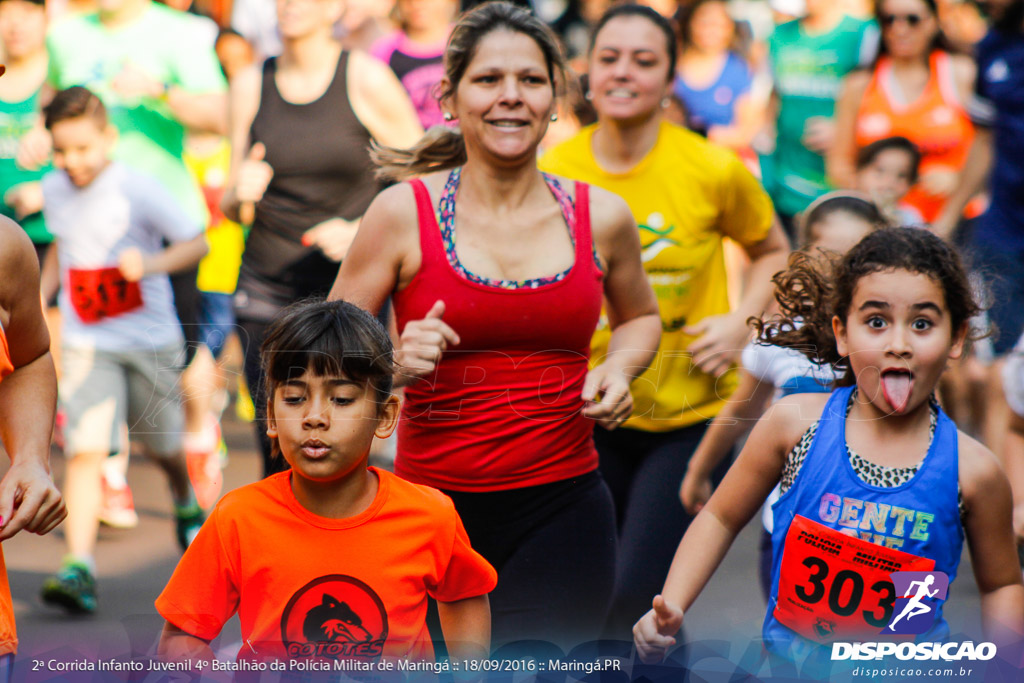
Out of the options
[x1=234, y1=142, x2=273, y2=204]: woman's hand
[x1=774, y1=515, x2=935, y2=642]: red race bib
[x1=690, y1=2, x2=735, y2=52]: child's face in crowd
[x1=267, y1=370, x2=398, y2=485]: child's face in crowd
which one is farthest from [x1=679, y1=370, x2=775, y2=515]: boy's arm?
[x1=690, y1=2, x2=735, y2=52]: child's face in crowd

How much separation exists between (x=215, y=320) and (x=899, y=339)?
16.3 feet

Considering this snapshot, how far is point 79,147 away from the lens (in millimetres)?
5035

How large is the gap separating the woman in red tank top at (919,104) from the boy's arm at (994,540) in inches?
158

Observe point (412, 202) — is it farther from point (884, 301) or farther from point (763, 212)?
point (763, 212)

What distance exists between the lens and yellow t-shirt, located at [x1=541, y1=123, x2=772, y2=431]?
12.4 ft

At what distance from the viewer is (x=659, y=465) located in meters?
3.65

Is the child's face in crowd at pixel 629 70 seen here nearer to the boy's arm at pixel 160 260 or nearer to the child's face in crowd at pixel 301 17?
the child's face in crowd at pixel 301 17

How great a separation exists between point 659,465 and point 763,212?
865 mm

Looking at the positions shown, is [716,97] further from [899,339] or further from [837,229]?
[899,339]

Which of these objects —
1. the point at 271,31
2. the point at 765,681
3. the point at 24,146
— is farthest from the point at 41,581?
the point at 271,31

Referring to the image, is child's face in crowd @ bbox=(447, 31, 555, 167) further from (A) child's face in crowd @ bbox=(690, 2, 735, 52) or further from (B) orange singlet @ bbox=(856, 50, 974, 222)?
(A) child's face in crowd @ bbox=(690, 2, 735, 52)

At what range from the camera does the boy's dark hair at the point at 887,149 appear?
5.90 meters

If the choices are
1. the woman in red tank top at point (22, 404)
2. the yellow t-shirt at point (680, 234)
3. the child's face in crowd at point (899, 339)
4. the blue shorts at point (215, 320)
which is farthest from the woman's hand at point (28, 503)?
the blue shorts at point (215, 320)

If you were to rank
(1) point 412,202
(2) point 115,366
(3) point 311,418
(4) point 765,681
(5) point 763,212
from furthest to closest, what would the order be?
(2) point 115,366 < (5) point 763,212 < (1) point 412,202 < (4) point 765,681 < (3) point 311,418
